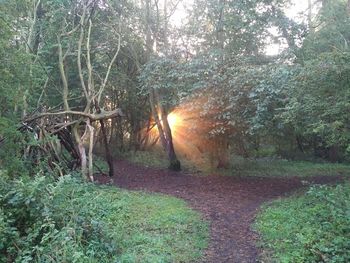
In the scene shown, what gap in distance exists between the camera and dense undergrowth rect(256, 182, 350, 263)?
19.5 ft

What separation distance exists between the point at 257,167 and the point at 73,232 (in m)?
13.9

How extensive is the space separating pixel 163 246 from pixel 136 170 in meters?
11.0

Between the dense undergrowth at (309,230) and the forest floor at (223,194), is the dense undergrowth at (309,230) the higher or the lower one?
the higher one

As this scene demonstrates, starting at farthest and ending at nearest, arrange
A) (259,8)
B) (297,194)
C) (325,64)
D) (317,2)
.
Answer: (317,2)
(259,8)
(297,194)
(325,64)

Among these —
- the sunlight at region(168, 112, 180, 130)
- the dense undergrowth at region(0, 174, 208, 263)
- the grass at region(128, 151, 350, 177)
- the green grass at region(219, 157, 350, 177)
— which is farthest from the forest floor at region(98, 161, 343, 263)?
the sunlight at region(168, 112, 180, 130)

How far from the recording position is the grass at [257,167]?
Result: 659 inches

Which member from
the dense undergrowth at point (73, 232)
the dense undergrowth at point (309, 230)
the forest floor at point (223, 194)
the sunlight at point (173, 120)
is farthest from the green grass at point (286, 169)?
the dense undergrowth at point (73, 232)

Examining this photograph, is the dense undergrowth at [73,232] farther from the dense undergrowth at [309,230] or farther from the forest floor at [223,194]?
the dense undergrowth at [309,230]

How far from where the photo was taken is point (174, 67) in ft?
50.7

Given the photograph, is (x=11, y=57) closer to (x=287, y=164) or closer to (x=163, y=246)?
(x=163, y=246)

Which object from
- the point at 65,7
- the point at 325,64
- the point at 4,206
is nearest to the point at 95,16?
the point at 65,7

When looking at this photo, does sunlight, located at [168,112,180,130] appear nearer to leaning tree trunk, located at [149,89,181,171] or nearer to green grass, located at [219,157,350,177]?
leaning tree trunk, located at [149,89,181,171]

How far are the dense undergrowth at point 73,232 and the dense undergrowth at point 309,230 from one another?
1.39 metres

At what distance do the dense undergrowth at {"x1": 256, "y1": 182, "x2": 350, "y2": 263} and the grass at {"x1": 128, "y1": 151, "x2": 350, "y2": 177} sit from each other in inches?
280
